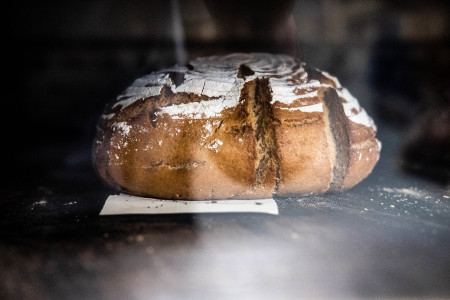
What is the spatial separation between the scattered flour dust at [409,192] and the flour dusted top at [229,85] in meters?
0.25

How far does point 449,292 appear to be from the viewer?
0.81 m

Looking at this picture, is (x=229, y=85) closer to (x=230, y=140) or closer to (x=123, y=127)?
(x=230, y=140)

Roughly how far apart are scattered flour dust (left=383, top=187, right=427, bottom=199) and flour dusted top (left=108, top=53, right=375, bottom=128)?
9.9 inches

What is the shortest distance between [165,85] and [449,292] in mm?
988

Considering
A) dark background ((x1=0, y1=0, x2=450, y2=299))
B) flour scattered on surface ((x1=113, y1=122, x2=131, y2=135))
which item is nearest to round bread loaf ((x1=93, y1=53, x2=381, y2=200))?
flour scattered on surface ((x1=113, y1=122, x2=131, y2=135))

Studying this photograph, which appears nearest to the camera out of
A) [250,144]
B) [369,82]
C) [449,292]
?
[449,292]

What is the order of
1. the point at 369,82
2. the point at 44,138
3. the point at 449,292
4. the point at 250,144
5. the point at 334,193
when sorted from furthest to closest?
the point at 369,82 < the point at 44,138 < the point at 334,193 < the point at 250,144 < the point at 449,292

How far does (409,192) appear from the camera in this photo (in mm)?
1341

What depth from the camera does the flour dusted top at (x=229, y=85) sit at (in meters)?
1.18

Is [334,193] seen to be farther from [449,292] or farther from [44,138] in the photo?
[44,138]

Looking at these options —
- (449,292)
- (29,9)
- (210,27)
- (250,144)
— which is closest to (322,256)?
(449,292)

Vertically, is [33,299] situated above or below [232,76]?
below

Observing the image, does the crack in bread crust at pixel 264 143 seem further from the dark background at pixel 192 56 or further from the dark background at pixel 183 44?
the dark background at pixel 183 44

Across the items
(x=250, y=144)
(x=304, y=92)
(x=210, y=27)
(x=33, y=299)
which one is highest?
(x=210, y=27)
